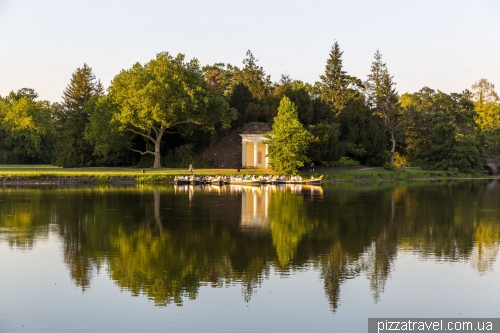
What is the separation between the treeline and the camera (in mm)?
71750

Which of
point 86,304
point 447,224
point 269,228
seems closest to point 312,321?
point 86,304

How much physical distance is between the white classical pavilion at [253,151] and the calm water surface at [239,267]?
37778mm

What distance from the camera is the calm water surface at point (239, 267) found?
52.9ft

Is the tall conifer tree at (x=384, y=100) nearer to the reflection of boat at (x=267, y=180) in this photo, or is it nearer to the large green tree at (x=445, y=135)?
the large green tree at (x=445, y=135)

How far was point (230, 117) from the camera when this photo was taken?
252 ft

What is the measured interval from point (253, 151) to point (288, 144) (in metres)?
12.9

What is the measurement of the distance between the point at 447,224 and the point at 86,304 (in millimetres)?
Answer: 21316

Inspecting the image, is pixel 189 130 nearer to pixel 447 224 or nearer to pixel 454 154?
pixel 454 154

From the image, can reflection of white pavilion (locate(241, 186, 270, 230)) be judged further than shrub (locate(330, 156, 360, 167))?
No

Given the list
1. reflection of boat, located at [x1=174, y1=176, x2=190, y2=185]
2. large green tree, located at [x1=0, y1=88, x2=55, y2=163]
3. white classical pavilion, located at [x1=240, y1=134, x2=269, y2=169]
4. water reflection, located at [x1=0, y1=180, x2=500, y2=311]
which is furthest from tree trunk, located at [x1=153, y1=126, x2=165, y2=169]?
large green tree, located at [x1=0, y1=88, x2=55, y2=163]

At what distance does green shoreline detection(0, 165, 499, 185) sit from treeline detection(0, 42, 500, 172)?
6.82 ft

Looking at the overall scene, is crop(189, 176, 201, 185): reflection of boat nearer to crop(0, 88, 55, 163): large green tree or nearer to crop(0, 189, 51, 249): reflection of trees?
crop(0, 189, 51, 249): reflection of trees
